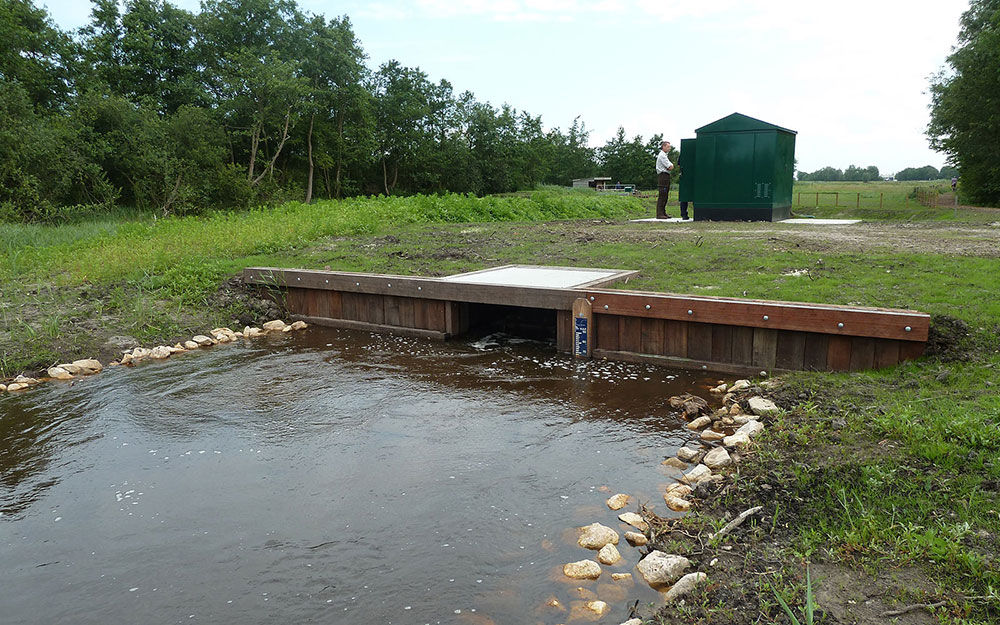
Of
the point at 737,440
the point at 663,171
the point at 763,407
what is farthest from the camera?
the point at 663,171

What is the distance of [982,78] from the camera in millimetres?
27141

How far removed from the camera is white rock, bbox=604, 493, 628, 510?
5043mm

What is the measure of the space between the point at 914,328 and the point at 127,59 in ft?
125

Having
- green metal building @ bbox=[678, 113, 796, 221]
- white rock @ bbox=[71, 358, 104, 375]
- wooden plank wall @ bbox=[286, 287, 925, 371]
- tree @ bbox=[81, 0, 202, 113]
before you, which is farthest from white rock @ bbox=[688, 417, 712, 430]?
tree @ bbox=[81, 0, 202, 113]

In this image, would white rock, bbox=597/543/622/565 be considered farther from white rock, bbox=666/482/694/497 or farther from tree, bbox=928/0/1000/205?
tree, bbox=928/0/1000/205

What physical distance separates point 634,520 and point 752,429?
181cm

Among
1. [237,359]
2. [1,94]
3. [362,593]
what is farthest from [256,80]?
[362,593]

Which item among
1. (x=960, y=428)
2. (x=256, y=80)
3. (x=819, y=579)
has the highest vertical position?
(x=256, y=80)

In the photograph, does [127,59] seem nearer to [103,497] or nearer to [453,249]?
[453,249]

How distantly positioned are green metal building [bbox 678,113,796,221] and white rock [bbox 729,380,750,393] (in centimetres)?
1242

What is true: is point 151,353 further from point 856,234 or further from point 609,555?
point 856,234

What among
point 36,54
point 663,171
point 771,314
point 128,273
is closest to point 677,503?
point 771,314

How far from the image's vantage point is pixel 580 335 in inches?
350

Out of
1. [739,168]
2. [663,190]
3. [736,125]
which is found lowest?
[663,190]
